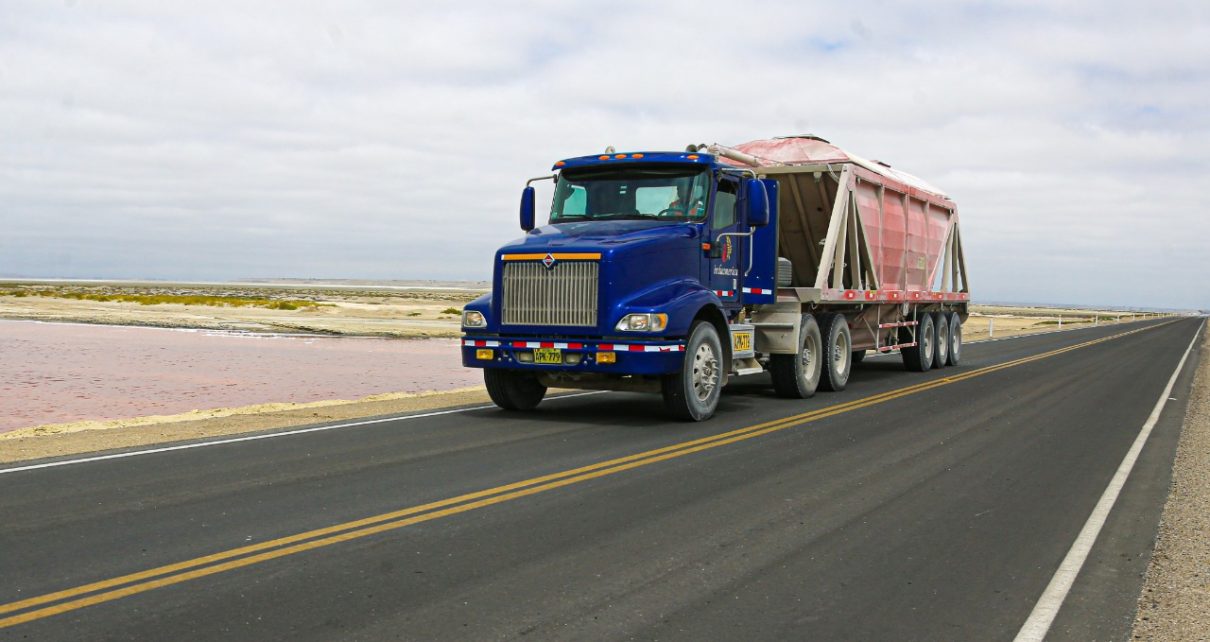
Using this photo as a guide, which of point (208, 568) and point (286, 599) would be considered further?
point (208, 568)

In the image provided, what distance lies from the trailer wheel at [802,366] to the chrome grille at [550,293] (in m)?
4.60

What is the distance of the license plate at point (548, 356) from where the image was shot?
11.9 metres

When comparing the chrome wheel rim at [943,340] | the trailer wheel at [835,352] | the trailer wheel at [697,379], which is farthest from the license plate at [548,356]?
the chrome wheel rim at [943,340]

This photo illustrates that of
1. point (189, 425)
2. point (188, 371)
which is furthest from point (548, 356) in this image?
point (188, 371)

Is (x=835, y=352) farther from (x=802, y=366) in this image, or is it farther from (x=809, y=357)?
(x=802, y=366)

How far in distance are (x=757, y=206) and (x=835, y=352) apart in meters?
4.45

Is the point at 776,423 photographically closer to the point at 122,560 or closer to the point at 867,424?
the point at 867,424

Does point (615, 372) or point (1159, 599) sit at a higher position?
point (615, 372)

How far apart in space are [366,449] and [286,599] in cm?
483

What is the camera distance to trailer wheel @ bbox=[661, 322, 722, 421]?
12.2 meters

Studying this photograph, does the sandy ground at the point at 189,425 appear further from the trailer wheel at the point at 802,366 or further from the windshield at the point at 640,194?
the trailer wheel at the point at 802,366

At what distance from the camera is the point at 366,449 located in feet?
32.5

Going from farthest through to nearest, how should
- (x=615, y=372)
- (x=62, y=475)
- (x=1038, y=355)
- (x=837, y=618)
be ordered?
(x=1038, y=355) → (x=615, y=372) → (x=62, y=475) → (x=837, y=618)

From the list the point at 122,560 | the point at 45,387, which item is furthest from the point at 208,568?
the point at 45,387
